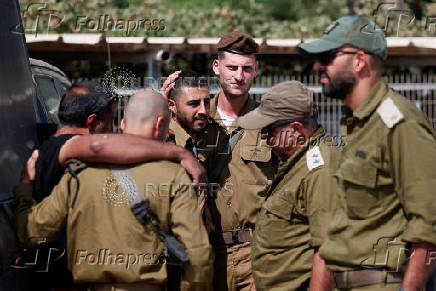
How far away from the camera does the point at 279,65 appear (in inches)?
589

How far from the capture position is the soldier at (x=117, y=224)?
127 inches

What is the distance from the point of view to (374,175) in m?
2.80

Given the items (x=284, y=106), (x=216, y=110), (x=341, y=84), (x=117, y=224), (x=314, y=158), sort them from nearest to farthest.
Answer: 1. (x=341, y=84)
2. (x=117, y=224)
3. (x=314, y=158)
4. (x=284, y=106)
5. (x=216, y=110)

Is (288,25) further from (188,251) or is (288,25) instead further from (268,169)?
(188,251)

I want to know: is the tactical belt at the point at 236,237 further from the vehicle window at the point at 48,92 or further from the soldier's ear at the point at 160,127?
the vehicle window at the point at 48,92

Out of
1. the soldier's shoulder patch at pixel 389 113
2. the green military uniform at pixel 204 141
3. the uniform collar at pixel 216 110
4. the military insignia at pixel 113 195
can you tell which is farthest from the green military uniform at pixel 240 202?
the soldier's shoulder patch at pixel 389 113

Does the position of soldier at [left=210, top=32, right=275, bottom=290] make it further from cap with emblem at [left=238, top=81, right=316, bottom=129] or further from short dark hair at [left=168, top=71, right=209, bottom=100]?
cap with emblem at [left=238, top=81, right=316, bottom=129]

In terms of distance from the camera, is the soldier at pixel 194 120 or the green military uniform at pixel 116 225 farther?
the soldier at pixel 194 120

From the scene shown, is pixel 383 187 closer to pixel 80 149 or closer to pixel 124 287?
pixel 124 287

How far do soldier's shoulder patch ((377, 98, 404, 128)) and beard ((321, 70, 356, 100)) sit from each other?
0.19 metres

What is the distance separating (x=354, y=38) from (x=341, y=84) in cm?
20

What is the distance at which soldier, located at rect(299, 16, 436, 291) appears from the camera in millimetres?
2656

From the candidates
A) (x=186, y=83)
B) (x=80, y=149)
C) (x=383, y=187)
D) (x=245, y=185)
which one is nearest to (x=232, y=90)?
(x=186, y=83)

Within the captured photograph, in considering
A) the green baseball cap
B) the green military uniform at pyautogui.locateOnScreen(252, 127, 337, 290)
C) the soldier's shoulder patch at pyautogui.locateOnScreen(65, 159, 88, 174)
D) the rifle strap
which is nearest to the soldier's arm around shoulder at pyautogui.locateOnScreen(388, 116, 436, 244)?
the green baseball cap
